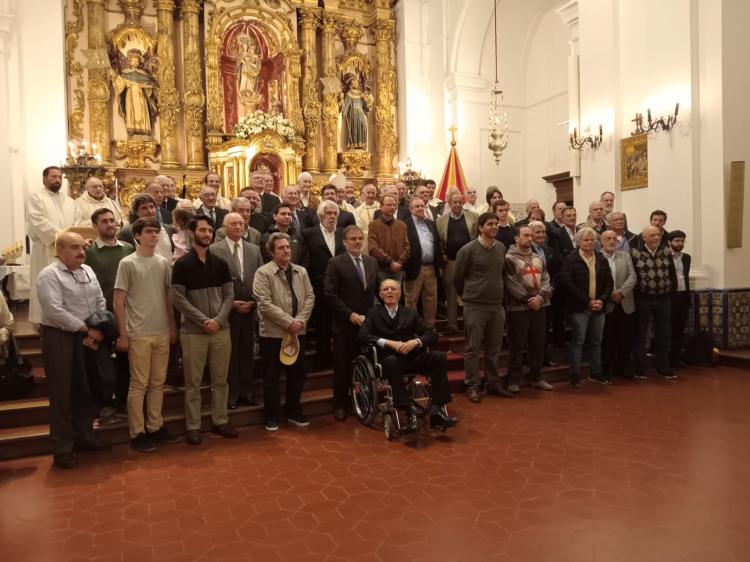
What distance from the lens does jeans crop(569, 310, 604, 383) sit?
6.21m

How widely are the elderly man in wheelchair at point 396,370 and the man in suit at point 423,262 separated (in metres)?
1.38

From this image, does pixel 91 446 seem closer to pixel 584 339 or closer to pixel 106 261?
pixel 106 261

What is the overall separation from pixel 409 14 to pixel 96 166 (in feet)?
23.5

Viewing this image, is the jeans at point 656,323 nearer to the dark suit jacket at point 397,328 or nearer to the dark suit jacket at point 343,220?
the dark suit jacket at point 397,328

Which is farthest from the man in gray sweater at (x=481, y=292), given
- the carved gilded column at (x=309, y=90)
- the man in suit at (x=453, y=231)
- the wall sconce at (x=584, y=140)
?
the carved gilded column at (x=309, y=90)

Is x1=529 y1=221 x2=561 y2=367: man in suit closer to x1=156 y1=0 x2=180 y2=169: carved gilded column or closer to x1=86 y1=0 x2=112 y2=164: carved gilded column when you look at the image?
x1=156 y1=0 x2=180 y2=169: carved gilded column

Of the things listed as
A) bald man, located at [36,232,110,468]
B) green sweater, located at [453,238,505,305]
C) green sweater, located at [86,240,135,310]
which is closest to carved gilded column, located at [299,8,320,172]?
green sweater, located at [453,238,505,305]

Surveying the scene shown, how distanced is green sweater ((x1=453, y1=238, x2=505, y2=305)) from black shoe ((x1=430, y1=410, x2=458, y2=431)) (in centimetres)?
135

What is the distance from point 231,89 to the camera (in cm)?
1174

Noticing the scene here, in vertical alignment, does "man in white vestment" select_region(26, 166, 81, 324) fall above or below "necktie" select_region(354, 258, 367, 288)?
above

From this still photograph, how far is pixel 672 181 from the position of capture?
7.77 m

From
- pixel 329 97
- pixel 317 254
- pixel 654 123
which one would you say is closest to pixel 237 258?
pixel 317 254

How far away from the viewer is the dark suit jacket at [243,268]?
5.08 m

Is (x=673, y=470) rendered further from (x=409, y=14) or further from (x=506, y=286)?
(x=409, y=14)
